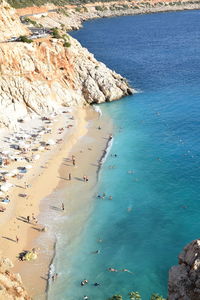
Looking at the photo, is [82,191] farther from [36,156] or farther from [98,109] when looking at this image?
[98,109]

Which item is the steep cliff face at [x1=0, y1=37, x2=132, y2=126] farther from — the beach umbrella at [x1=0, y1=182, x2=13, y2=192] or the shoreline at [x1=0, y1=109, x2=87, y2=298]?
the beach umbrella at [x1=0, y1=182, x2=13, y2=192]

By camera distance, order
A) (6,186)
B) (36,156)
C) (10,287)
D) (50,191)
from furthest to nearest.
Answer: (36,156) < (50,191) < (6,186) < (10,287)

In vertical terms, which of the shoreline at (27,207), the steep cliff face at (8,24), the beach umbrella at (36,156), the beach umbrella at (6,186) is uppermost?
the steep cliff face at (8,24)

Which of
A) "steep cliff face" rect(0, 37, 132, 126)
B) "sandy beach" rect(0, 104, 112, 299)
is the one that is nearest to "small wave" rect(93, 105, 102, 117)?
Answer: "steep cliff face" rect(0, 37, 132, 126)

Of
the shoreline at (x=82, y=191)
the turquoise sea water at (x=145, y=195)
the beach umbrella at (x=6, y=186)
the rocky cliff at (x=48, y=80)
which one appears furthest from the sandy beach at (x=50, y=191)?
the rocky cliff at (x=48, y=80)

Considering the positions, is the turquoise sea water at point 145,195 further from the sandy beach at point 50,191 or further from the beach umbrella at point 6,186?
the beach umbrella at point 6,186

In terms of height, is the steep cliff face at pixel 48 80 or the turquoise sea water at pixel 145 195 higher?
the steep cliff face at pixel 48 80

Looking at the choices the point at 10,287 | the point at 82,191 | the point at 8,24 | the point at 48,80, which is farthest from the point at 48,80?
the point at 10,287
